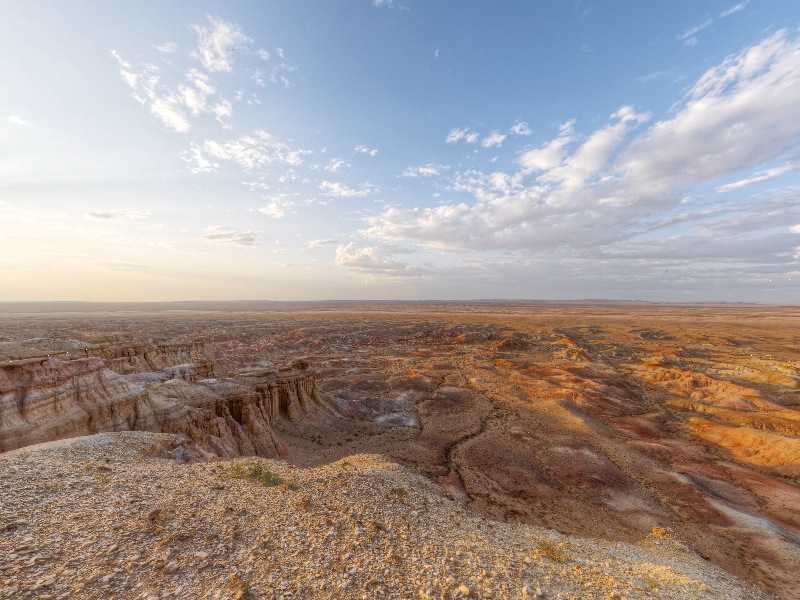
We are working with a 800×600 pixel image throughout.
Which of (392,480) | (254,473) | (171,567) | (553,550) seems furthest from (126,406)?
(553,550)

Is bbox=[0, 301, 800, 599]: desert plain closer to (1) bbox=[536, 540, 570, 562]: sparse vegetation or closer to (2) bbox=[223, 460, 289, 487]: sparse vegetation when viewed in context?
(1) bbox=[536, 540, 570, 562]: sparse vegetation

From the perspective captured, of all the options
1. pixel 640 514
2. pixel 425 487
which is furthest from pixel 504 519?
pixel 640 514

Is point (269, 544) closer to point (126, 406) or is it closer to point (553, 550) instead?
point (553, 550)

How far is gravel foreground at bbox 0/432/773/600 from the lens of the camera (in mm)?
6915

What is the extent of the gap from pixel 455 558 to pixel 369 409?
2710 centimetres

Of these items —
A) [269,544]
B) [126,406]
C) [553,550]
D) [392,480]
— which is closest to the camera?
[269,544]

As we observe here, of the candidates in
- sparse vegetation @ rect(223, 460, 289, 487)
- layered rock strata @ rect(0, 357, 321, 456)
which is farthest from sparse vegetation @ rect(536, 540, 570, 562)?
layered rock strata @ rect(0, 357, 321, 456)

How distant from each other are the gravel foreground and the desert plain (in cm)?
6

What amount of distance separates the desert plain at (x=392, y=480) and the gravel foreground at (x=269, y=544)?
6 cm

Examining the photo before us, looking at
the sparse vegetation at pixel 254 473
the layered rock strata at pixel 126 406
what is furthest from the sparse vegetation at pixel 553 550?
the layered rock strata at pixel 126 406

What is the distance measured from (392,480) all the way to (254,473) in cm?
521

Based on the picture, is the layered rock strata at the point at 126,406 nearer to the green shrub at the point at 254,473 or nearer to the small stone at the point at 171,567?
the green shrub at the point at 254,473

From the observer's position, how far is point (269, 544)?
328 inches

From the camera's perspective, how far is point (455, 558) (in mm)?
8859
